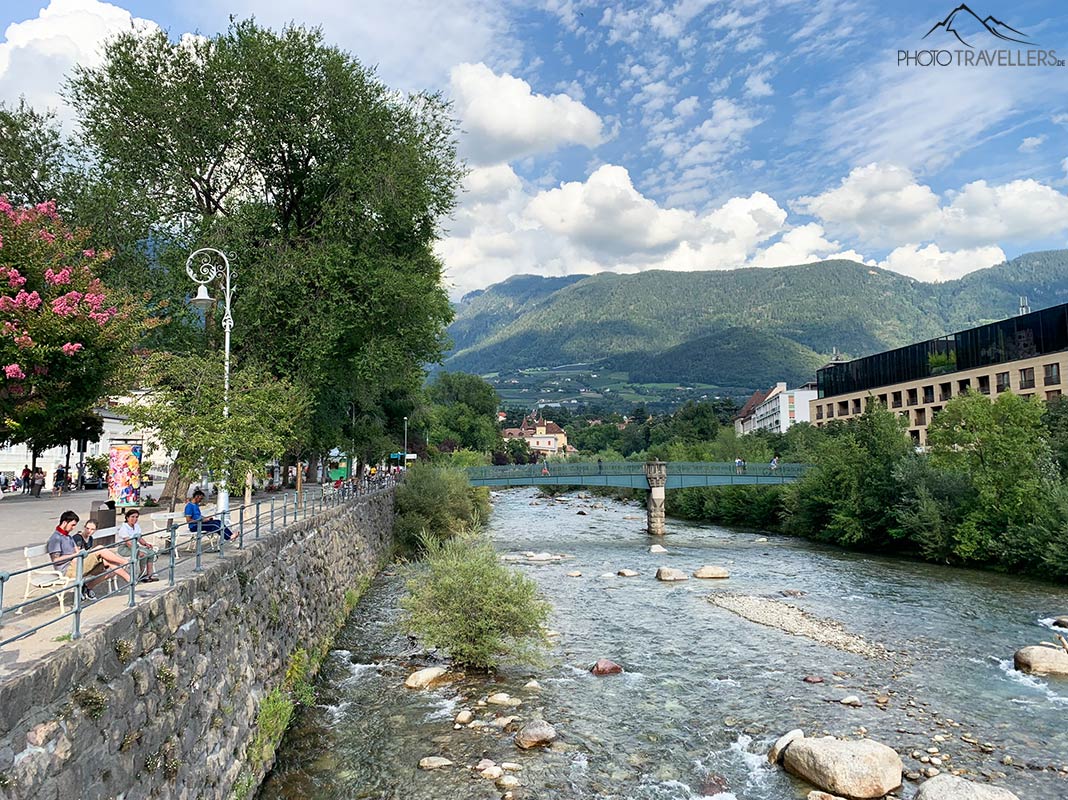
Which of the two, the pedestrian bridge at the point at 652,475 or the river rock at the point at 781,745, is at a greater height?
the pedestrian bridge at the point at 652,475

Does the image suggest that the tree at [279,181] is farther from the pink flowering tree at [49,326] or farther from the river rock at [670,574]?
the river rock at [670,574]

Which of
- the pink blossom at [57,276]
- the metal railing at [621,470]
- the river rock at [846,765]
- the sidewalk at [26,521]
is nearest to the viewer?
the river rock at [846,765]

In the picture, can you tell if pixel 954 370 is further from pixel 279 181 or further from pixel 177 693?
pixel 177 693

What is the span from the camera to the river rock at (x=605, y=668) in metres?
17.0

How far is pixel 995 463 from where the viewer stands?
34656 mm

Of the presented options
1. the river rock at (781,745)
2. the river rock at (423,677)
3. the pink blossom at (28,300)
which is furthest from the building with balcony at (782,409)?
the pink blossom at (28,300)

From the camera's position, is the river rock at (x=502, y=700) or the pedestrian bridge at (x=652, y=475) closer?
the river rock at (x=502, y=700)

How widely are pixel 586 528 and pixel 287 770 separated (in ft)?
139

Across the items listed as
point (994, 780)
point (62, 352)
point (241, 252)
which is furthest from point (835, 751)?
point (241, 252)

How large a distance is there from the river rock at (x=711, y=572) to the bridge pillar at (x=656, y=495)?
17.3 m

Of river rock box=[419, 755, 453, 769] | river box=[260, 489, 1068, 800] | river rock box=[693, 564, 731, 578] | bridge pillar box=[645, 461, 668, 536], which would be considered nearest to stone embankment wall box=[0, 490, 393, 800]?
river box=[260, 489, 1068, 800]

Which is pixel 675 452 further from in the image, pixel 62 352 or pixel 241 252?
pixel 62 352

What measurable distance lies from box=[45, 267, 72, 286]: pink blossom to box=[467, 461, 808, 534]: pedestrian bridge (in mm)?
35713

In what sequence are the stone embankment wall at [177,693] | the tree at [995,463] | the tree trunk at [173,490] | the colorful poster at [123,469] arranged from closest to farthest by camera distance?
the stone embankment wall at [177,693], the tree trunk at [173,490], the colorful poster at [123,469], the tree at [995,463]
